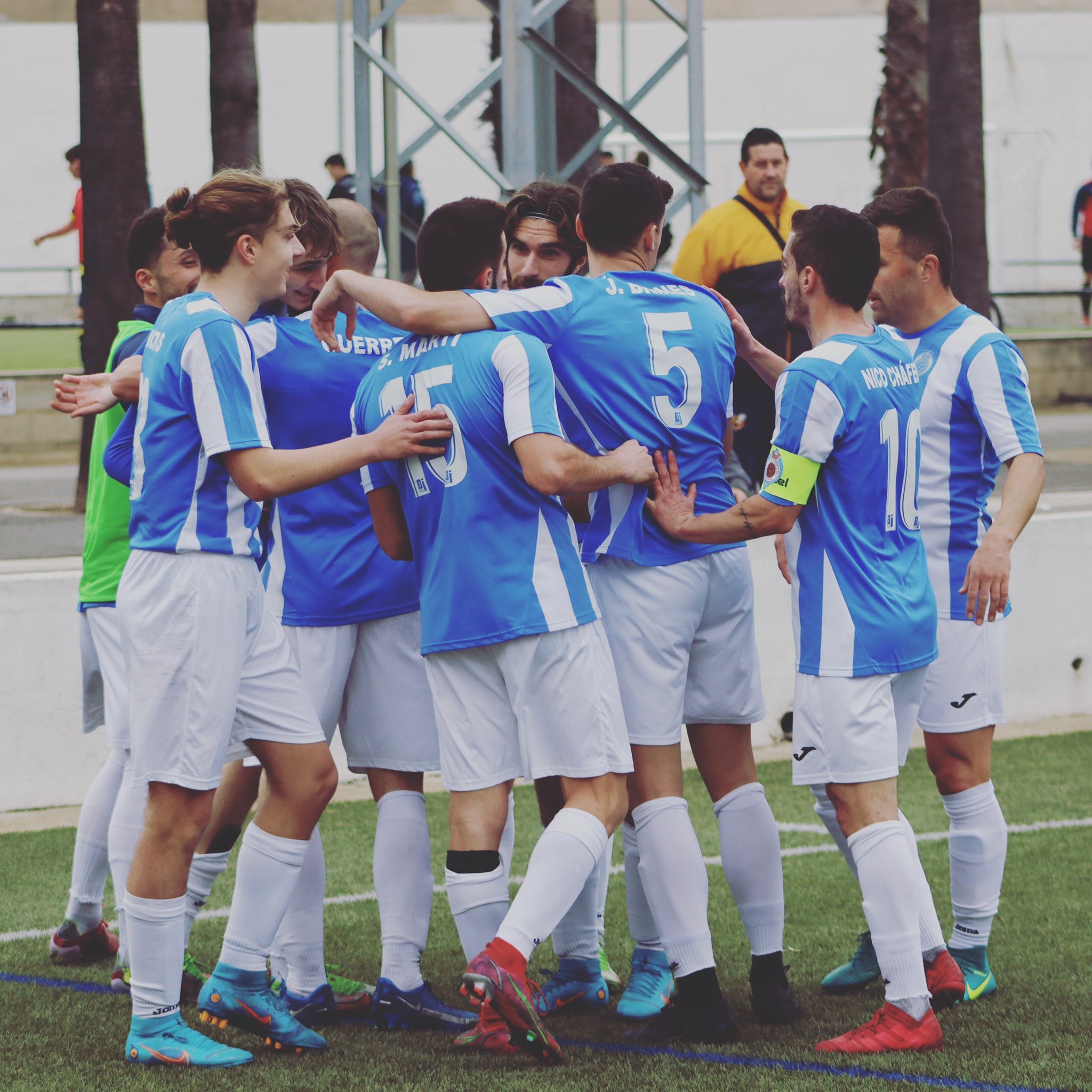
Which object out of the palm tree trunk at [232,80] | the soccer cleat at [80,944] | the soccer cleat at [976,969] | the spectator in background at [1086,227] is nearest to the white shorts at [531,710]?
the soccer cleat at [976,969]

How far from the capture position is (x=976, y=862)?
15.7 ft

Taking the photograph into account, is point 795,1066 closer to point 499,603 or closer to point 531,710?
point 531,710

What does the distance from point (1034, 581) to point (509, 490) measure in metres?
5.54

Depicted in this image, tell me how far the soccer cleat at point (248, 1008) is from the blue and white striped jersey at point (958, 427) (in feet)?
6.61

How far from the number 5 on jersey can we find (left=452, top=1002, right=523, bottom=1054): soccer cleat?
1.22 m

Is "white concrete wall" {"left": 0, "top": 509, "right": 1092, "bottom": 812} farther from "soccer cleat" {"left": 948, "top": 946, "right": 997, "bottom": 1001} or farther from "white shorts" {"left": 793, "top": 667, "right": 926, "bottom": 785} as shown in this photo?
"white shorts" {"left": 793, "top": 667, "right": 926, "bottom": 785}

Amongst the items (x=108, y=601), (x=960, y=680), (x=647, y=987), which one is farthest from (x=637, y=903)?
(x=108, y=601)

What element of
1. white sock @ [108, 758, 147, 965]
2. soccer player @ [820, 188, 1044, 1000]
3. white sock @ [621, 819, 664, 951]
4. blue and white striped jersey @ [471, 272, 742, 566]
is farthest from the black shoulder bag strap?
white sock @ [108, 758, 147, 965]

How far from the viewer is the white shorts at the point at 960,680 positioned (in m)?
4.76

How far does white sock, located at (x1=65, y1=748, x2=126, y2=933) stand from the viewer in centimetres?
530

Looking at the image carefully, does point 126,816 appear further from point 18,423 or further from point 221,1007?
point 18,423

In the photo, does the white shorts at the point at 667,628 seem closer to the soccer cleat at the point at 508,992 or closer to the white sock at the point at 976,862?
the soccer cleat at the point at 508,992

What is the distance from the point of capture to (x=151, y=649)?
162 inches

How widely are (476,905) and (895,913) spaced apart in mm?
1006
